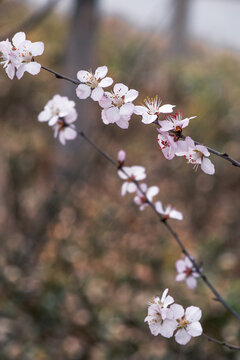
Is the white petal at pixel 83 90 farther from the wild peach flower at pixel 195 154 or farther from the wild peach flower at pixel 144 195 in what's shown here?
the wild peach flower at pixel 144 195

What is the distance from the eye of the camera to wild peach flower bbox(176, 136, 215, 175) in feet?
2.63

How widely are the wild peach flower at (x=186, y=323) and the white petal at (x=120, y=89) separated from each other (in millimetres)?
439

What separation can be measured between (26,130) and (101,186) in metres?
1.13

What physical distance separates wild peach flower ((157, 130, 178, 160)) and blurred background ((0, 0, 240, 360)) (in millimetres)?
1268

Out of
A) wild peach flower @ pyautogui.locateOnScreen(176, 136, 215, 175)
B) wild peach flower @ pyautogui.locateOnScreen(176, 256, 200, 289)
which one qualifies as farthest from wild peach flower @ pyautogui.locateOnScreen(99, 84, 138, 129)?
wild peach flower @ pyautogui.locateOnScreen(176, 256, 200, 289)

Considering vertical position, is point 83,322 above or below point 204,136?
below

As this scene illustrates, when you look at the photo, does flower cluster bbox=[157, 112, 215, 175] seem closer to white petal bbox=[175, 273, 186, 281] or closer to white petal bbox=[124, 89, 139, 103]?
white petal bbox=[124, 89, 139, 103]

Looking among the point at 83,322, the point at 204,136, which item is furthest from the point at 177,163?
the point at 83,322

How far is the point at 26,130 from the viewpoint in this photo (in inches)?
169

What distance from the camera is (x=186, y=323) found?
0.81 metres

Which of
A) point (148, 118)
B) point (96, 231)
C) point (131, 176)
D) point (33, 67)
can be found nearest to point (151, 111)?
point (148, 118)

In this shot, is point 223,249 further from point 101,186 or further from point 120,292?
point 101,186

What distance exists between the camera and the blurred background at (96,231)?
79.3 inches

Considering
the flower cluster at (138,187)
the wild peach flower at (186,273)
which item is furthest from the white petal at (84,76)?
the wild peach flower at (186,273)
